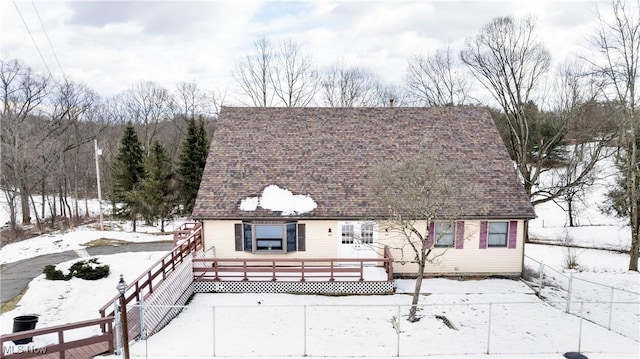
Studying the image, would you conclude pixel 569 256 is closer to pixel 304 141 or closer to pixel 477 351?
pixel 477 351

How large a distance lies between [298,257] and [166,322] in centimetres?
580

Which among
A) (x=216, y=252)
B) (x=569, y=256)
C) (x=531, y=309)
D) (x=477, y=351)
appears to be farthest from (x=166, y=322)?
(x=569, y=256)

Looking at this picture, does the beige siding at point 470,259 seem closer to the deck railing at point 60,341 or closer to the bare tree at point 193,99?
the deck railing at point 60,341

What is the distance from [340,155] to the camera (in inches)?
711

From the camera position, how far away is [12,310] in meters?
12.8

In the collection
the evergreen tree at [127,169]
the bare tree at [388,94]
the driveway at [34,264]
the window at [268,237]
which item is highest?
the bare tree at [388,94]

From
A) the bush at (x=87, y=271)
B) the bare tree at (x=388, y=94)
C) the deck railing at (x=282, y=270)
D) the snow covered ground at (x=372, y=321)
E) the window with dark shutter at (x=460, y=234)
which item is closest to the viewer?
the snow covered ground at (x=372, y=321)

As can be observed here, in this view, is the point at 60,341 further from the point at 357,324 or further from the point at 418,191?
the point at 418,191

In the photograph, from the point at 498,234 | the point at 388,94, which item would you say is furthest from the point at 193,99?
the point at 498,234

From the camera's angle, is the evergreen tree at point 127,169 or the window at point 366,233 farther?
the evergreen tree at point 127,169

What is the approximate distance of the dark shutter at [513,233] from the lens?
1597 centimetres

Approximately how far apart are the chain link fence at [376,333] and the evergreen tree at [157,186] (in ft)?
57.1

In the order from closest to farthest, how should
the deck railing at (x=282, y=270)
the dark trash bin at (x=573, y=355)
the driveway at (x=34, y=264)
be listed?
1. the dark trash bin at (x=573, y=355)
2. the deck railing at (x=282, y=270)
3. the driveway at (x=34, y=264)

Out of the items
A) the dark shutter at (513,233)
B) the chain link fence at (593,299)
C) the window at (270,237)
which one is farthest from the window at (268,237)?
the chain link fence at (593,299)
